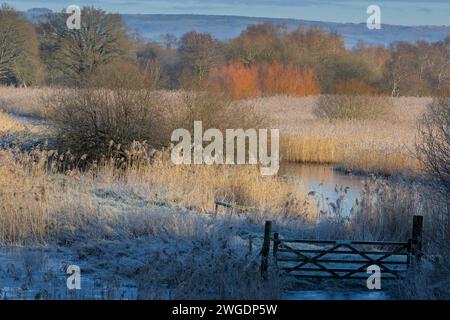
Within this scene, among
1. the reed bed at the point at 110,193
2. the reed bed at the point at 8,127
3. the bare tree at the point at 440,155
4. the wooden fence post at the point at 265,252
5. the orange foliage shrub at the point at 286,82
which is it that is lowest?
the orange foliage shrub at the point at 286,82

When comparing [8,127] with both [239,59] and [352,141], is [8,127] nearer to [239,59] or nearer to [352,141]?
[352,141]

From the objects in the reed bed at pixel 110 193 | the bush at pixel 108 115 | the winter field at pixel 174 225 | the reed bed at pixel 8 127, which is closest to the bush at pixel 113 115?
the bush at pixel 108 115

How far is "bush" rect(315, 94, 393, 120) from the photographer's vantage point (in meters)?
29.5

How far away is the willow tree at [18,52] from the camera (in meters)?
46.0

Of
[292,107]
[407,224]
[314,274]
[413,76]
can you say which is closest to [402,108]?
[292,107]

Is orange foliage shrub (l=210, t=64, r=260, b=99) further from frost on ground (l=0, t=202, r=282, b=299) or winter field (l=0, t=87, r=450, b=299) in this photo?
frost on ground (l=0, t=202, r=282, b=299)

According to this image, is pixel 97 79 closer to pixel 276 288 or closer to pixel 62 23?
pixel 276 288

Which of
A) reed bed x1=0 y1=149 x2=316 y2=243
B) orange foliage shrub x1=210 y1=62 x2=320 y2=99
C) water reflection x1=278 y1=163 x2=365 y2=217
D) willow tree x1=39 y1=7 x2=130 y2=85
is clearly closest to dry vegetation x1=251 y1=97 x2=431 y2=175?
water reflection x1=278 y1=163 x2=365 y2=217

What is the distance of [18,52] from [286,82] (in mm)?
15919

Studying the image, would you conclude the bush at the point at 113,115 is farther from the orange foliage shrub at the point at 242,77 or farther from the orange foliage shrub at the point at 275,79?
the orange foliage shrub at the point at 275,79

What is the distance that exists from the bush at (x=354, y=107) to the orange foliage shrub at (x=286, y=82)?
11499 mm

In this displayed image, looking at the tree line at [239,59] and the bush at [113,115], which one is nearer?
the bush at [113,115]

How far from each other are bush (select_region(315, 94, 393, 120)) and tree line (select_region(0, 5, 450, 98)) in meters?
6.95

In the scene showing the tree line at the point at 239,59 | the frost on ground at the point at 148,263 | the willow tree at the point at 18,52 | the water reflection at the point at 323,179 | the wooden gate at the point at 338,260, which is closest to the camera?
the frost on ground at the point at 148,263
